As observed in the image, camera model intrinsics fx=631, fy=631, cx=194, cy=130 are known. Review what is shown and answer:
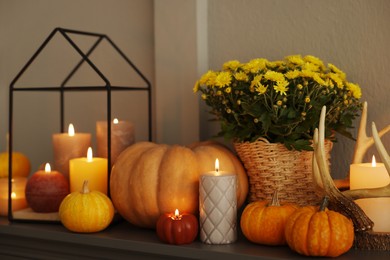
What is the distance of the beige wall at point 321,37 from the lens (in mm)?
1402

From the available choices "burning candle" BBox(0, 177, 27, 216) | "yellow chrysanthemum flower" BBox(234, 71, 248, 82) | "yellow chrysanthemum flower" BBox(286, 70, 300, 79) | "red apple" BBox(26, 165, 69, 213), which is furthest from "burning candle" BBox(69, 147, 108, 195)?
"yellow chrysanthemum flower" BBox(286, 70, 300, 79)

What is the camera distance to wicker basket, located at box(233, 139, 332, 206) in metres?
1.31

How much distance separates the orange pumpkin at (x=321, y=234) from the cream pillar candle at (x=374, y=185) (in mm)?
96

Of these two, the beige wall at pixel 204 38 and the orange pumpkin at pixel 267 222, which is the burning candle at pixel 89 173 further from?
the orange pumpkin at pixel 267 222

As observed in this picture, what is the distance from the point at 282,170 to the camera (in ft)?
4.34

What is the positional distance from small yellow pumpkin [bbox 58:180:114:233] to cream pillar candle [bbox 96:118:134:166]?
7.1 inches

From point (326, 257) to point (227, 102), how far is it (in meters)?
0.39

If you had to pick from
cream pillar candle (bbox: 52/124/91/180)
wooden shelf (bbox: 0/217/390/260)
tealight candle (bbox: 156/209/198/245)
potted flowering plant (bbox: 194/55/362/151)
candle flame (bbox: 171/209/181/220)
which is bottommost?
wooden shelf (bbox: 0/217/390/260)

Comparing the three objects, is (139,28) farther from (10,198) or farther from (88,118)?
(10,198)

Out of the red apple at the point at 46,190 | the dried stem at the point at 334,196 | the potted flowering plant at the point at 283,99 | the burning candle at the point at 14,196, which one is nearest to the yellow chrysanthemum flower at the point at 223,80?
the potted flowering plant at the point at 283,99

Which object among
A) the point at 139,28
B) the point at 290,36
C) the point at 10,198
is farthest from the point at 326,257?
the point at 139,28

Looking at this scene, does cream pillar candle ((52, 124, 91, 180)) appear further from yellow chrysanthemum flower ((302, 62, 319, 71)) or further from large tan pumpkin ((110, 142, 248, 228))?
yellow chrysanthemum flower ((302, 62, 319, 71))

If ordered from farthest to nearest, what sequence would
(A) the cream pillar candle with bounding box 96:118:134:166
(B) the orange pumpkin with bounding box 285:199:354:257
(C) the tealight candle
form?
1. (A) the cream pillar candle with bounding box 96:118:134:166
2. (C) the tealight candle
3. (B) the orange pumpkin with bounding box 285:199:354:257

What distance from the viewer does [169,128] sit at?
168 cm
